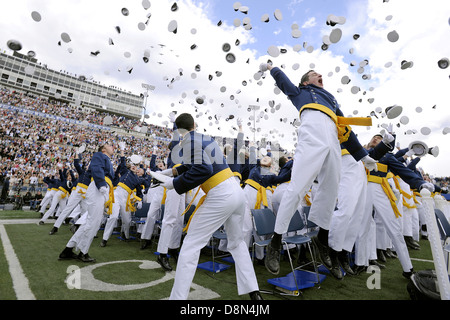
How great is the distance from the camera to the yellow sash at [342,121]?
265 centimetres

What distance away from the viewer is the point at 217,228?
275 centimetres

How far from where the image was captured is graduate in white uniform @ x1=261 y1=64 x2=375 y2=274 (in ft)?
8.18

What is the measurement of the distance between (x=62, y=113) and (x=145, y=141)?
12143 mm

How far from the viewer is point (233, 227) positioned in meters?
2.85

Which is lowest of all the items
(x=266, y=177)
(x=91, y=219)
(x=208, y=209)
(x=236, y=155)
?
(x=91, y=219)

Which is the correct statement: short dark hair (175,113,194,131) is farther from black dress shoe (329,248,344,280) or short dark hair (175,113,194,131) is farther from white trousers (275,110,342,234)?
black dress shoe (329,248,344,280)

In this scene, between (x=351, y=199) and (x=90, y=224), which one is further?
(x=90, y=224)

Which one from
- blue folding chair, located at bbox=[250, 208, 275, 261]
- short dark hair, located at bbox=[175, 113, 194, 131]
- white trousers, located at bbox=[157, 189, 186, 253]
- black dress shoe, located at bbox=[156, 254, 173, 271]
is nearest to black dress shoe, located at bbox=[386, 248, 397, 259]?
blue folding chair, located at bbox=[250, 208, 275, 261]

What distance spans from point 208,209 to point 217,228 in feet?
0.87

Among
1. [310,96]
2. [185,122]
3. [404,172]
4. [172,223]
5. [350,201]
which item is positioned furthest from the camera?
[172,223]

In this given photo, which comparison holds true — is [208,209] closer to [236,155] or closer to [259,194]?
[259,194]

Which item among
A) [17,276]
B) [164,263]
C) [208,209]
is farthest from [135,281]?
[208,209]

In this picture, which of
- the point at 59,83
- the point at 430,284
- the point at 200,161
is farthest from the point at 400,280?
the point at 59,83

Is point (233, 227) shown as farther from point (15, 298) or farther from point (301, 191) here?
point (15, 298)
